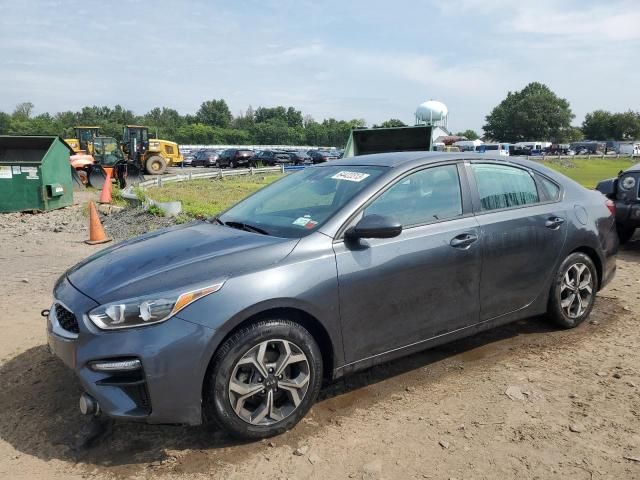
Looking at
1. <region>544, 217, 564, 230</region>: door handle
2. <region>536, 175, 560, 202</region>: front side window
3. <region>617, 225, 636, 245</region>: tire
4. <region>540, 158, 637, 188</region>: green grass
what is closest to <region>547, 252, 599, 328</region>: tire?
<region>544, 217, 564, 230</region>: door handle

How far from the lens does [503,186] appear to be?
4141 mm

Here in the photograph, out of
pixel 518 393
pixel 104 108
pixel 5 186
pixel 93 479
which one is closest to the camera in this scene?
pixel 93 479

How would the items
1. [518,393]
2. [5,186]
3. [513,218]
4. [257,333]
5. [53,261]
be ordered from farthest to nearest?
[5,186], [53,261], [513,218], [518,393], [257,333]

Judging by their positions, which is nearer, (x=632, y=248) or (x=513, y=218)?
(x=513, y=218)

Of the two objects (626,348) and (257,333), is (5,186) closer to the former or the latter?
(257,333)

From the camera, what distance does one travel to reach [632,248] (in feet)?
25.7

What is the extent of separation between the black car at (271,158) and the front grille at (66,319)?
38.1m

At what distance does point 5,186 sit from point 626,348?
1299 cm

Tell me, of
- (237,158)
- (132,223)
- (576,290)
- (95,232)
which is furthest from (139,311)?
(237,158)

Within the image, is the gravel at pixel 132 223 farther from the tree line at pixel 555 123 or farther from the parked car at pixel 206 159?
the tree line at pixel 555 123

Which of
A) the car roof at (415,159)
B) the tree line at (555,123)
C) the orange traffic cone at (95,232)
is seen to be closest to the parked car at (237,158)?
the orange traffic cone at (95,232)

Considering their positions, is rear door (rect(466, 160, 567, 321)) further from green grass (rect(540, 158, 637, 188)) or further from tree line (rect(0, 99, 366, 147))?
tree line (rect(0, 99, 366, 147))

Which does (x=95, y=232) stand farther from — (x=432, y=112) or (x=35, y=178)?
(x=432, y=112)

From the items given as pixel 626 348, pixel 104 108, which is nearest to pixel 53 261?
pixel 626 348
